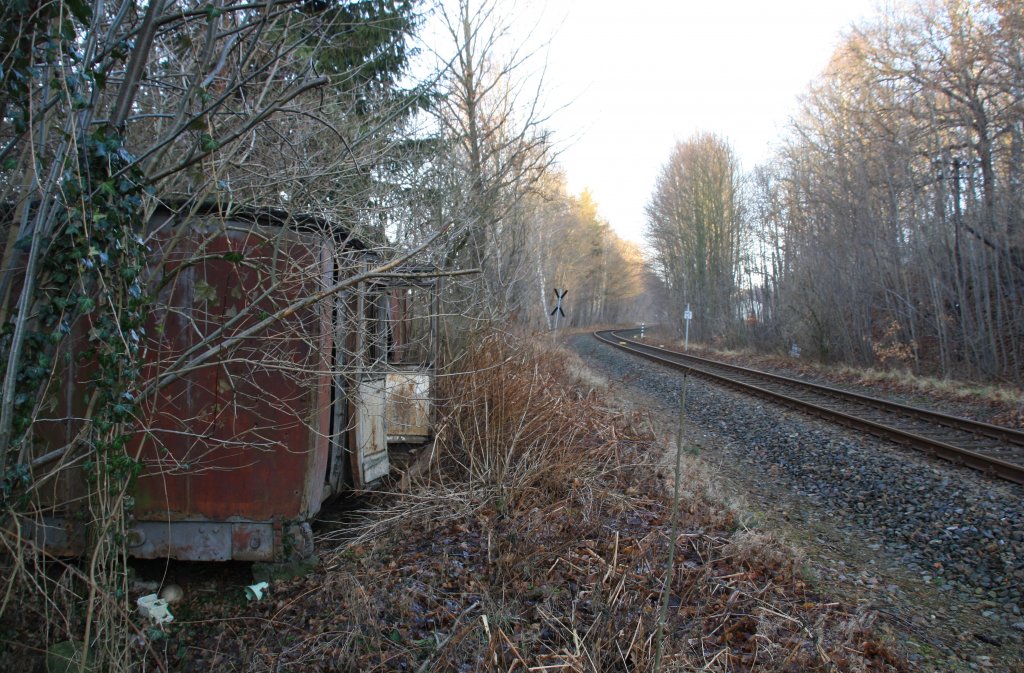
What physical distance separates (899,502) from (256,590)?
19.0ft

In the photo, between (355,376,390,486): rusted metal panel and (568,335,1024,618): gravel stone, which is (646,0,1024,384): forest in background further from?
(355,376,390,486): rusted metal panel

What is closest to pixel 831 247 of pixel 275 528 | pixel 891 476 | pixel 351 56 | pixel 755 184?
pixel 755 184

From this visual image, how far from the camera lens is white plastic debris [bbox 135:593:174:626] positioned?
3398mm

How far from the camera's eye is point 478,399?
570 cm

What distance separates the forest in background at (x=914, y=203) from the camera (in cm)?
1338

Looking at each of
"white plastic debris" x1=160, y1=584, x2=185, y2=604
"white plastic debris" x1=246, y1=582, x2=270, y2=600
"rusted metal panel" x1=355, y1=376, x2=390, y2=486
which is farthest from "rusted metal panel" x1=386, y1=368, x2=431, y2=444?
"white plastic debris" x1=160, y1=584, x2=185, y2=604

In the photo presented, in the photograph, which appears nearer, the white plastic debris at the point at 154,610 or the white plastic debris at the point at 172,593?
the white plastic debris at the point at 154,610

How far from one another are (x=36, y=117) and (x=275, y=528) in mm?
2504

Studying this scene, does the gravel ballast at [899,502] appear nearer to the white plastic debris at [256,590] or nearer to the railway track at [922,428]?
the railway track at [922,428]

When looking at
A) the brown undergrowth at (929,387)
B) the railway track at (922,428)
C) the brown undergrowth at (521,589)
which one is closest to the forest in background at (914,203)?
the brown undergrowth at (929,387)

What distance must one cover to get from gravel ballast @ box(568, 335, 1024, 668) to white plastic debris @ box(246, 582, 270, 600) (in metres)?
4.41

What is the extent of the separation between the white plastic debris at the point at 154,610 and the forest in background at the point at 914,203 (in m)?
15.0

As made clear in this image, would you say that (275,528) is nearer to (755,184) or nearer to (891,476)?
(891,476)

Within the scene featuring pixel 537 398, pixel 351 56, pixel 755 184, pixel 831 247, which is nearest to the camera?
pixel 537 398
